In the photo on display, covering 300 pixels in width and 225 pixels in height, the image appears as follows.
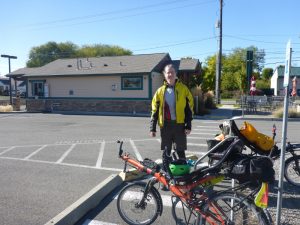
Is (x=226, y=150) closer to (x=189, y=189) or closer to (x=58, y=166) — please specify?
(x=189, y=189)

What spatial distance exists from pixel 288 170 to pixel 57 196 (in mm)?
3949

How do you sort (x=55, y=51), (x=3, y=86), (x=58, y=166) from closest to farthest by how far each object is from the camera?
(x=58, y=166), (x=3, y=86), (x=55, y=51)

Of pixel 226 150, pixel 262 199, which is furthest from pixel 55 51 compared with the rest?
pixel 262 199

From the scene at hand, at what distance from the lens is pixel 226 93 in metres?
58.7

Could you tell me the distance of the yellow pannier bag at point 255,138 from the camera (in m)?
4.78

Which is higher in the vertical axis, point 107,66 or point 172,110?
point 107,66

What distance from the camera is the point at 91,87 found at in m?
24.2

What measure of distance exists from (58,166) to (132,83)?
16.1m

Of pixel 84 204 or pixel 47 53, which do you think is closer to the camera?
pixel 84 204

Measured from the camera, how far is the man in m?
5.04

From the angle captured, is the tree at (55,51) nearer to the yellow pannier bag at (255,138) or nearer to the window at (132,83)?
the window at (132,83)

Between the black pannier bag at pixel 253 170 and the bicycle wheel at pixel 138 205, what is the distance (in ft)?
3.57

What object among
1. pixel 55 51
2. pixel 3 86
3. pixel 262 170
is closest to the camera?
pixel 262 170

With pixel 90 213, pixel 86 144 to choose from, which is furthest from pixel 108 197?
pixel 86 144
